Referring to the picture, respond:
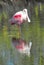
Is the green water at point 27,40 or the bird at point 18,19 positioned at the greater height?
the bird at point 18,19

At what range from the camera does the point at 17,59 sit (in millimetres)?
6574

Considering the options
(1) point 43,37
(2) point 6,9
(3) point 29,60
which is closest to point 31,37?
(1) point 43,37

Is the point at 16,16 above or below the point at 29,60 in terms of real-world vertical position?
above

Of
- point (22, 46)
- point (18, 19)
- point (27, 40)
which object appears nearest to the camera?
point (22, 46)

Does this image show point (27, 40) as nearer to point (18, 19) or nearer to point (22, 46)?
point (22, 46)

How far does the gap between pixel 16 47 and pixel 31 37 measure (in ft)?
3.79

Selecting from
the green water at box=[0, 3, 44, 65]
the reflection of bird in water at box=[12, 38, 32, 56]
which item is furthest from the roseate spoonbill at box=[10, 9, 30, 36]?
the reflection of bird in water at box=[12, 38, 32, 56]

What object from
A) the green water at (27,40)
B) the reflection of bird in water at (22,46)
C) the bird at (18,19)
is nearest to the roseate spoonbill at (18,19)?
the bird at (18,19)

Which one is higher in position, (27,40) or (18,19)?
(18,19)

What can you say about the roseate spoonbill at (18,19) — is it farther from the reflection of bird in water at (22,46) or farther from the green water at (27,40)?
the reflection of bird in water at (22,46)

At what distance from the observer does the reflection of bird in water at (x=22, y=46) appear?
721 centimetres

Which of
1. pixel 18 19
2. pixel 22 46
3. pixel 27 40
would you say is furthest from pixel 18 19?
pixel 22 46

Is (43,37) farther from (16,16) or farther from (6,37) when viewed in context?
(16,16)

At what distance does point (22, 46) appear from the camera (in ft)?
25.3
